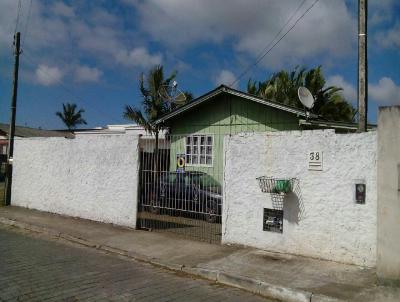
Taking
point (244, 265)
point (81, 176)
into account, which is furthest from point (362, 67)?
point (81, 176)

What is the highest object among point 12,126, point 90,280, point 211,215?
point 12,126

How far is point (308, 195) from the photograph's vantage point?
7699mm

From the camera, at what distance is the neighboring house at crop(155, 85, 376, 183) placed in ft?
47.6

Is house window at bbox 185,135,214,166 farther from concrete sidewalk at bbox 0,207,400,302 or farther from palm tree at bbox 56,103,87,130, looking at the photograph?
palm tree at bbox 56,103,87,130

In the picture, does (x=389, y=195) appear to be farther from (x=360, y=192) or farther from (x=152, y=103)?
(x=152, y=103)

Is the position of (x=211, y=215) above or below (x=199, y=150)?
below

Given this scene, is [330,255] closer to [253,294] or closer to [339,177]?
[339,177]

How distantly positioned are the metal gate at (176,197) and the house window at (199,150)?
4120mm

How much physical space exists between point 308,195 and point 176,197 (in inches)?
134

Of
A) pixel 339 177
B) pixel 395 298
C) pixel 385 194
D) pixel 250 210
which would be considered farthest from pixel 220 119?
pixel 395 298

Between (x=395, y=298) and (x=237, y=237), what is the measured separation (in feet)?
11.8

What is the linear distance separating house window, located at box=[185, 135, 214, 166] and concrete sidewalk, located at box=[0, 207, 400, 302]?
5166mm

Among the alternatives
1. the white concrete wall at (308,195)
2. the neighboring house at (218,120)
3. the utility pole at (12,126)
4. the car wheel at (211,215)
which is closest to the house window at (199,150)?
the neighboring house at (218,120)

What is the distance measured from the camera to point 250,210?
854 cm
